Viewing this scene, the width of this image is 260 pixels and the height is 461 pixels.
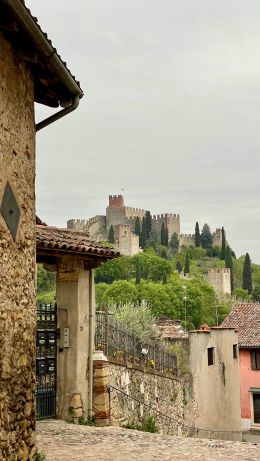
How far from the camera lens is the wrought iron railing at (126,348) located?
567 inches

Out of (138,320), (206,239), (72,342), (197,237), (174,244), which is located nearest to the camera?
(72,342)

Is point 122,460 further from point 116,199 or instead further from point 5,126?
point 116,199

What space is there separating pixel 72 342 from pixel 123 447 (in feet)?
9.84

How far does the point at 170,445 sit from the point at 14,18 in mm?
6848

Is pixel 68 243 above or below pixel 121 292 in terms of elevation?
below

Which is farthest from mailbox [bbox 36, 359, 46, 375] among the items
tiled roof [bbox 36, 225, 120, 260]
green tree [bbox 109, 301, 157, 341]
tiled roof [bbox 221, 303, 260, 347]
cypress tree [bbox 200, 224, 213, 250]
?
cypress tree [bbox 200, 224, 213, 250]

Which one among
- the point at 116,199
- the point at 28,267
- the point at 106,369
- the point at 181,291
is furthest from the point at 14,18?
the point at 116,199

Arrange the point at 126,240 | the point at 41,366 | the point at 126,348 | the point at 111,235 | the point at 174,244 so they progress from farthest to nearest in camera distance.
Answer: the point at 174,244 → the point at 111,235 → the point at 126,240 → the point at 126,348 → the point at 41,366

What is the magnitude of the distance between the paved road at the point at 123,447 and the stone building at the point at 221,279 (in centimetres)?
10332

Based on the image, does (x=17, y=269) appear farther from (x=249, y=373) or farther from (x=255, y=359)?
(x=249, y=373)

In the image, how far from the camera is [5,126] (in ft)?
19.3

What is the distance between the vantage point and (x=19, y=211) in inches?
247

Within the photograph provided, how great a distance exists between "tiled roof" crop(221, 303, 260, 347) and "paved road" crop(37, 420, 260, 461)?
2293 cm

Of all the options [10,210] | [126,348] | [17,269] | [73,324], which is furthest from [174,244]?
[10,210]
